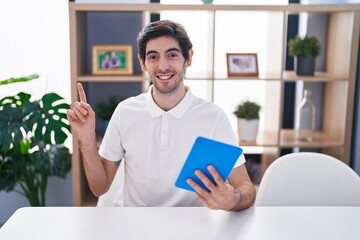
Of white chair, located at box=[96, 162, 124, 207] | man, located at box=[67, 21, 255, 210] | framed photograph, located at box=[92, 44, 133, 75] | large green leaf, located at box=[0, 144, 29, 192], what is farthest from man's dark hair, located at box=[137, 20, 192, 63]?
large green leaf, located at box=[0, 144, 29, 192]

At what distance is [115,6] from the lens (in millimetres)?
2500

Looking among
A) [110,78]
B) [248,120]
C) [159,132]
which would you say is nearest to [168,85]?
[159,132]

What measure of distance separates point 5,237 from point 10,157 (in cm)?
163

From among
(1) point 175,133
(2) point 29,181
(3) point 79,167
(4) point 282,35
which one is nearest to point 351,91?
(4) point 282,35

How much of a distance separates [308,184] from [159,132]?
61 centimetres

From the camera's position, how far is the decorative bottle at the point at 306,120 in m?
2.80

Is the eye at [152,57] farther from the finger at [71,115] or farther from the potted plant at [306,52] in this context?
the potted plant at [306,52]

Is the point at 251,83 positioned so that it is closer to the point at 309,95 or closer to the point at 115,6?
the point at 309,95

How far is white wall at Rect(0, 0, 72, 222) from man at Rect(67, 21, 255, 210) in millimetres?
1422

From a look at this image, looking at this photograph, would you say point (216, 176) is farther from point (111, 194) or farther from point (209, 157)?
point (111, 194)

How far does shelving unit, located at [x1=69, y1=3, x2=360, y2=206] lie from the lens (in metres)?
2.56

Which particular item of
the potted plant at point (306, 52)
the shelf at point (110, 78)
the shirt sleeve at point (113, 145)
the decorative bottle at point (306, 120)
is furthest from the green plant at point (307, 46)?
the shirt sleeve at point (113, 145)

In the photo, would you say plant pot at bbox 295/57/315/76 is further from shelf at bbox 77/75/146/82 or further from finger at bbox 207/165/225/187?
finger at bbox 207/165/225/187

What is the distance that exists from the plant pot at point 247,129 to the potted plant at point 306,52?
0.43 m
